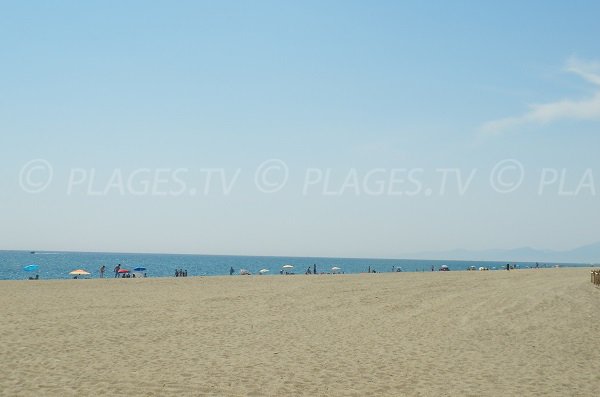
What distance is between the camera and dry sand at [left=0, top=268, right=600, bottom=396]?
38.9ft

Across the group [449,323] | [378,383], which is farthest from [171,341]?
[449,323]

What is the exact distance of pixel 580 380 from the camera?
1306 centimetres

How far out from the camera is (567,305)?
28.6m

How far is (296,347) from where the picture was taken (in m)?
16.5

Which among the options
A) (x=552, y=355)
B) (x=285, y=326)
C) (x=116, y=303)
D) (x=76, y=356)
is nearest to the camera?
(x=76, y=356)

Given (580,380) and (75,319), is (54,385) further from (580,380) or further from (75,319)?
(580,380)

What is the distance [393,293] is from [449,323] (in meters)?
13.0

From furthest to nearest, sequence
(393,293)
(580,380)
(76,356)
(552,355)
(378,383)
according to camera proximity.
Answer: (393,293)
(552,355)
(76,356)
(580,380)
(378,383)

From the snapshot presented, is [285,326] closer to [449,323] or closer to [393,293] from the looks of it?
[449,323]

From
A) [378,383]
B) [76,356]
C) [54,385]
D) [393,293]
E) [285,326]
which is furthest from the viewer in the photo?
[393,293]

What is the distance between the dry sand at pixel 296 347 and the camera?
11844 millimetres

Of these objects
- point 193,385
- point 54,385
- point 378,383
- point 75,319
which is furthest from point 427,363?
point 75,319

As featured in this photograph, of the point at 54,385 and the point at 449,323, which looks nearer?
the point at 54,385

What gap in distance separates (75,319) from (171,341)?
6363mm
